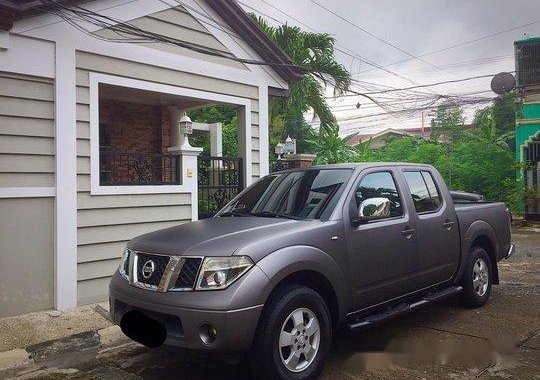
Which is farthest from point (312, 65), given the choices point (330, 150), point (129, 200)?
point (129, 200)

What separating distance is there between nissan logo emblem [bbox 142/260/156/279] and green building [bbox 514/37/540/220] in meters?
15.8

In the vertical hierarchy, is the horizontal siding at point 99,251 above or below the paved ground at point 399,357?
above

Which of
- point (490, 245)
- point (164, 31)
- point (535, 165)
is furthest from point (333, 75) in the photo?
point (490, 245)

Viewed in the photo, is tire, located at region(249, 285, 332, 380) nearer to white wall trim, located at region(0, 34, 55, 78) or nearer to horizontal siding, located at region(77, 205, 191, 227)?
horizontal siding, located at region(77, 205, 191, 227)

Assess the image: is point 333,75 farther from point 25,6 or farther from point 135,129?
point 25,6

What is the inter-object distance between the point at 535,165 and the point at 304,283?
16045 mm

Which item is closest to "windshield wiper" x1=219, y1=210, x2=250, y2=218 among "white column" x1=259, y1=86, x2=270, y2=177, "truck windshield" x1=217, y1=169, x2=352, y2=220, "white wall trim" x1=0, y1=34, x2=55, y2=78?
"truck windshield" x1=217, y1=169, x2=352, y2=220

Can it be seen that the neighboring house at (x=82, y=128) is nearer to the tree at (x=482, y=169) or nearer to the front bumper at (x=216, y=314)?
the front bumper at (x=216, y=314)

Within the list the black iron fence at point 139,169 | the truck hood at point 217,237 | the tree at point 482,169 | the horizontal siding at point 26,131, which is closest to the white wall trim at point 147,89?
the black iron fence at point 139,169

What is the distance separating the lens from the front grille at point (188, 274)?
340 cm

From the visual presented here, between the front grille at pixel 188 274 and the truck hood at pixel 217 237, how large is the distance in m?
0.05

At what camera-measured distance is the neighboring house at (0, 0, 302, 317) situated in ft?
18.0

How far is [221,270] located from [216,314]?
12.1 inches

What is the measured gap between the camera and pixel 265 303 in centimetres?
339
